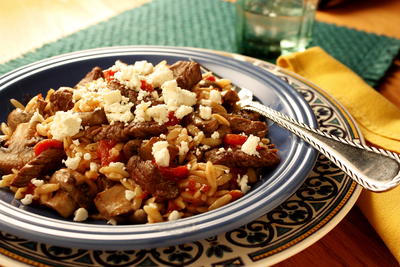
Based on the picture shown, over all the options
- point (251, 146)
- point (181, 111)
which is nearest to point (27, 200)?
point (181, 111)

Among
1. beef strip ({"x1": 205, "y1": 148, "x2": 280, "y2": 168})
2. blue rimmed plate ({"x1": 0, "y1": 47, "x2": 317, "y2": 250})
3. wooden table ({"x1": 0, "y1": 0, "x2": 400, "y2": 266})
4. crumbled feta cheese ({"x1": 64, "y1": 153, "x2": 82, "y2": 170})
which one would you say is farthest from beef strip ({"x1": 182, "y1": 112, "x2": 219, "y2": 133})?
wooden table ({"x1": 0, "y1": 0, "x2": 400, "y2": 266})

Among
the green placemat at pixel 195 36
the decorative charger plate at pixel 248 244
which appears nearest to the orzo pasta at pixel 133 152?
the decorative charger plate at pixel 248 244

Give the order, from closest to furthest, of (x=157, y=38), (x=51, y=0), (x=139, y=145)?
(x=139, y=145) < (x=157, y=38) < (x=51, y=0)

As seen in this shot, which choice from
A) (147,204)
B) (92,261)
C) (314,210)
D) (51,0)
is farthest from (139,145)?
(51,0)

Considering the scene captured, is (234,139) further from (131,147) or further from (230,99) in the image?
(131,147)

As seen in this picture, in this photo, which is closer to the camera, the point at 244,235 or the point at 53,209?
the point at 244,235

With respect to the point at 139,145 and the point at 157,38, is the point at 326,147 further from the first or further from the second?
the point at 157,38
